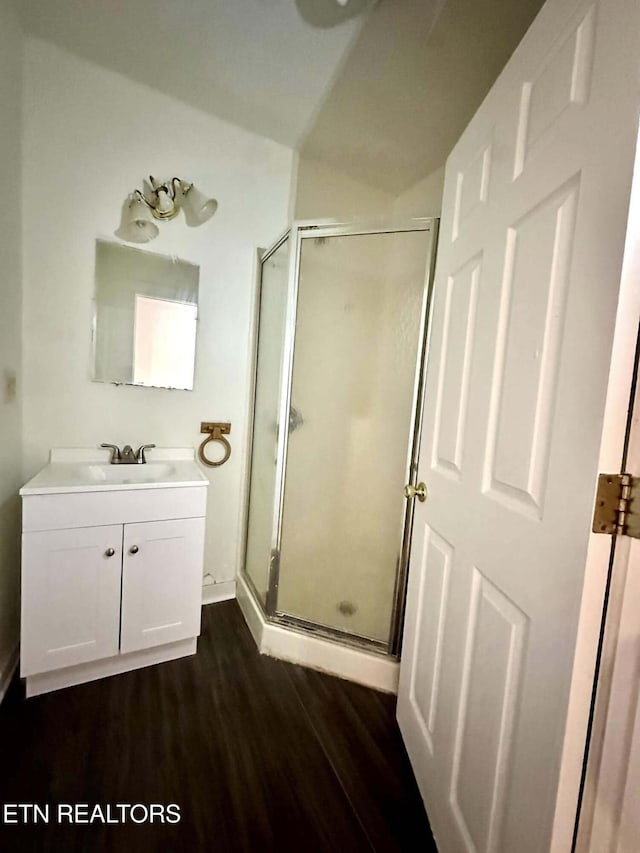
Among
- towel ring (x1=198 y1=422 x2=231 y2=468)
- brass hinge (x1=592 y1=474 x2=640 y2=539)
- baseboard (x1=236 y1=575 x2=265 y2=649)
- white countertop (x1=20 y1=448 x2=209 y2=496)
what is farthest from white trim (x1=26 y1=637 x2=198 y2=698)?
brass hinge (x1=592 y1=474 x2=640 y2=539)

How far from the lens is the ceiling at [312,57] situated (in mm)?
1198

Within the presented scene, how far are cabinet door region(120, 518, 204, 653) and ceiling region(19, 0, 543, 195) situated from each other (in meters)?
1.86

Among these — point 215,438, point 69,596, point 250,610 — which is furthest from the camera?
point 215,438

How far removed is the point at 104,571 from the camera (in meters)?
1.36

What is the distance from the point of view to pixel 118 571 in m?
→ 1.38

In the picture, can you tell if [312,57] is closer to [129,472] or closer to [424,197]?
[424,197]

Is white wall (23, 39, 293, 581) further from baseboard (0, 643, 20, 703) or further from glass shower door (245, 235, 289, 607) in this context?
baseboard (0, 643, 20, 703)

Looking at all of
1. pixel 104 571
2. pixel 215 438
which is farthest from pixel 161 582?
pixel 215 438

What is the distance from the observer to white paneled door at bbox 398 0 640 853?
555 millimetres

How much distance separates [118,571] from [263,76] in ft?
6.85

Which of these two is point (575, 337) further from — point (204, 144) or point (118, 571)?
point (204, 144)

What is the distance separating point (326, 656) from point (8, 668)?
1235mm

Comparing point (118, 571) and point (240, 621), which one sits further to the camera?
point (240, 621)

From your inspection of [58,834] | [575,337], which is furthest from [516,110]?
[58,834]
